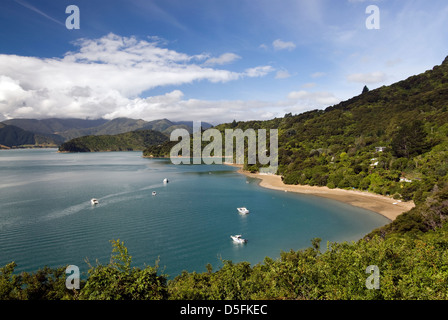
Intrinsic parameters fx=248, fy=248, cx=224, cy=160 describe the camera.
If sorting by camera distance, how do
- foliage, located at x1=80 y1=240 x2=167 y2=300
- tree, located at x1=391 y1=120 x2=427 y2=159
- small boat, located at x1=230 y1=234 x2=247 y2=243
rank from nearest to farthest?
foliage, located at x1=80 y1=240 x2=167 y2=300
small boat, located at x1=230 y1=234 x2=247 y2=243
tree, located at x1=391 y1=120 x2=427 y2=159

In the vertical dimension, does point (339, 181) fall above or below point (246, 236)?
above

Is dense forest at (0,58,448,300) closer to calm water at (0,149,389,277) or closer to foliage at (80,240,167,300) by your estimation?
foliage at (80,240,167,300)

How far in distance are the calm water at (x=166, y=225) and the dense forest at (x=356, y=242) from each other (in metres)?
2.96

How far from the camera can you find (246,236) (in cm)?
3700

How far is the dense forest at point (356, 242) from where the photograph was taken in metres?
14.2

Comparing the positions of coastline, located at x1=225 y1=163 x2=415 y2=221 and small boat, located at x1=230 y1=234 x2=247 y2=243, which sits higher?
coastline, located at x1=225 y1=163 x2=415 y2=221

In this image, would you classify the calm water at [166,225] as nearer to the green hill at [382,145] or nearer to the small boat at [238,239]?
the small boat at [238,239]

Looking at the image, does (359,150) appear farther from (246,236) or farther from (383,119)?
(246,236)

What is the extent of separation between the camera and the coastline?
4724 centimetres

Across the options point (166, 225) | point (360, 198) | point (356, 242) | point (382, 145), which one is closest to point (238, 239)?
point (166, 225)

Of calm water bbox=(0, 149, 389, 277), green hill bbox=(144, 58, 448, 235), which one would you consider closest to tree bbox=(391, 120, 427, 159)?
green hill bbox=(144, 58, 448, 235)

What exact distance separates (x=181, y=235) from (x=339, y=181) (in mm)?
48648

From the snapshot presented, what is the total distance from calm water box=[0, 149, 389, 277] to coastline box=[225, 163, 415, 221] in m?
3.03
